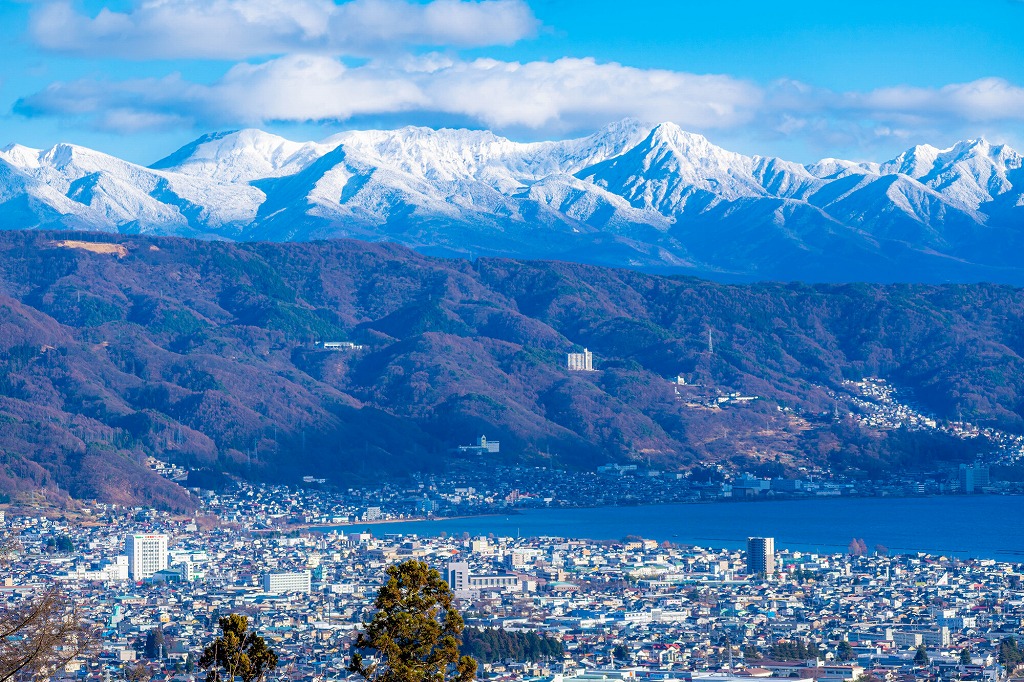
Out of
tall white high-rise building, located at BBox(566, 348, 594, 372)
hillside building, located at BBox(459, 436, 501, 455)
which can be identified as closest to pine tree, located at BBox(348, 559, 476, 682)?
hillside building, located at BBox(459, 436, 501, 455)

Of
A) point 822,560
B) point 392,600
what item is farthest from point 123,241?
point 392,600

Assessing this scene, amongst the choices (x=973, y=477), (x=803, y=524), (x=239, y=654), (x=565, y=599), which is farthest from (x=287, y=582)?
(x=973, y=477)

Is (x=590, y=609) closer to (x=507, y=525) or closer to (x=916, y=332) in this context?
(x=507, y=525)

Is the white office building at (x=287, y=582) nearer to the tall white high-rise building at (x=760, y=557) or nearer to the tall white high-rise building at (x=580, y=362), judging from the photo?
the tall white high-rise building at (x=760, y=557)

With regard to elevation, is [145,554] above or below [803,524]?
below

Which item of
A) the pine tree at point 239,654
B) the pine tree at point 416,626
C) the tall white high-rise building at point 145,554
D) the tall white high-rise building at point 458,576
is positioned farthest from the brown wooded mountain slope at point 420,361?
the pine tree at point 239,654

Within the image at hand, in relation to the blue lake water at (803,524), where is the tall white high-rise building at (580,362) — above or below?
above

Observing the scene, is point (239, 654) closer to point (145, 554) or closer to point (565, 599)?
point (565, 599)
